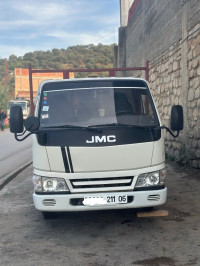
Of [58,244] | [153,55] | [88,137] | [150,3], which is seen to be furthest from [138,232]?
[150,3]

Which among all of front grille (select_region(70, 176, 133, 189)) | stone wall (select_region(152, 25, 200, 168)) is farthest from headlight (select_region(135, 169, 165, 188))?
stone wall (select_region(152, 25, 200, 168))

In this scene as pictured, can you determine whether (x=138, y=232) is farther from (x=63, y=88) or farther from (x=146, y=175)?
(x=63, y=88)

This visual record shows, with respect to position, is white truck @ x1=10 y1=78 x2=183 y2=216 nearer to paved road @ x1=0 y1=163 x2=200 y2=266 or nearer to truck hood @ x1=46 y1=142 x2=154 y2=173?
truck hood @ x1=46 y1=142 x2=154 y2=173

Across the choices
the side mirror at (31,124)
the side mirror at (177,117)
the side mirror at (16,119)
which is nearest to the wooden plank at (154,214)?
the side mirror at (177,117)

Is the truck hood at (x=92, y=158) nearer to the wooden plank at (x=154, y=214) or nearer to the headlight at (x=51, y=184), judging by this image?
the headlight at (x=51, y=184)

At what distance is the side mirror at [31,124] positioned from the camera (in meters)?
4.63

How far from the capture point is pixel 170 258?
3.88 m

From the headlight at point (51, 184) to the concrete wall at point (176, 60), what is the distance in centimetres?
499

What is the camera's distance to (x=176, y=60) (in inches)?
391

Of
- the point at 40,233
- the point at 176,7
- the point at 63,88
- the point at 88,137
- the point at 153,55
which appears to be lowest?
the point at 40,233

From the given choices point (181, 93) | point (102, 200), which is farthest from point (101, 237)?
point (181, 93)

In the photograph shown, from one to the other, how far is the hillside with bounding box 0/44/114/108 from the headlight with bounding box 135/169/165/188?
74.8 m

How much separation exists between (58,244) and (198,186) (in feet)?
12.9

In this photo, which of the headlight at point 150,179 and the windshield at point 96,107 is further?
the windshield at point 96,107
